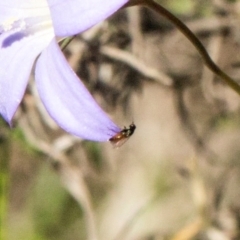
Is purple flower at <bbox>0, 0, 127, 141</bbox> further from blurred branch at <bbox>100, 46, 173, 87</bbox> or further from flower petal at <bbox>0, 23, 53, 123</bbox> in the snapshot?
blurred branch at <bbox>100, 46, 173, 87</bbox>

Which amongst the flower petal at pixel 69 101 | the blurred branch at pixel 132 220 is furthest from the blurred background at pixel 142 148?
the flower petal at pixel 69 101

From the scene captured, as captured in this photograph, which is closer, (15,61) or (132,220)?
(15,61)

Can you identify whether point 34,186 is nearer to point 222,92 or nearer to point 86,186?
point 86,186

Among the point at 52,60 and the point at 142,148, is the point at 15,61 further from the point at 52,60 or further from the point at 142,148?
the point at 142,148

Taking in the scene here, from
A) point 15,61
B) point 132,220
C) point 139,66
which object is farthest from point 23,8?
point 132,220

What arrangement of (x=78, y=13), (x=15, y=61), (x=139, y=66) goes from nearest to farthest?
(x=78, y=13)
(x=15, y=61)
(x=139, y=66)

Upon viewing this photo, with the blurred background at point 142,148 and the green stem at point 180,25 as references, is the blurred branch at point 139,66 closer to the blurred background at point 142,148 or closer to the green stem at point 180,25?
the blurred background at point 142,148

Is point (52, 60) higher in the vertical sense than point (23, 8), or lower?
lower
